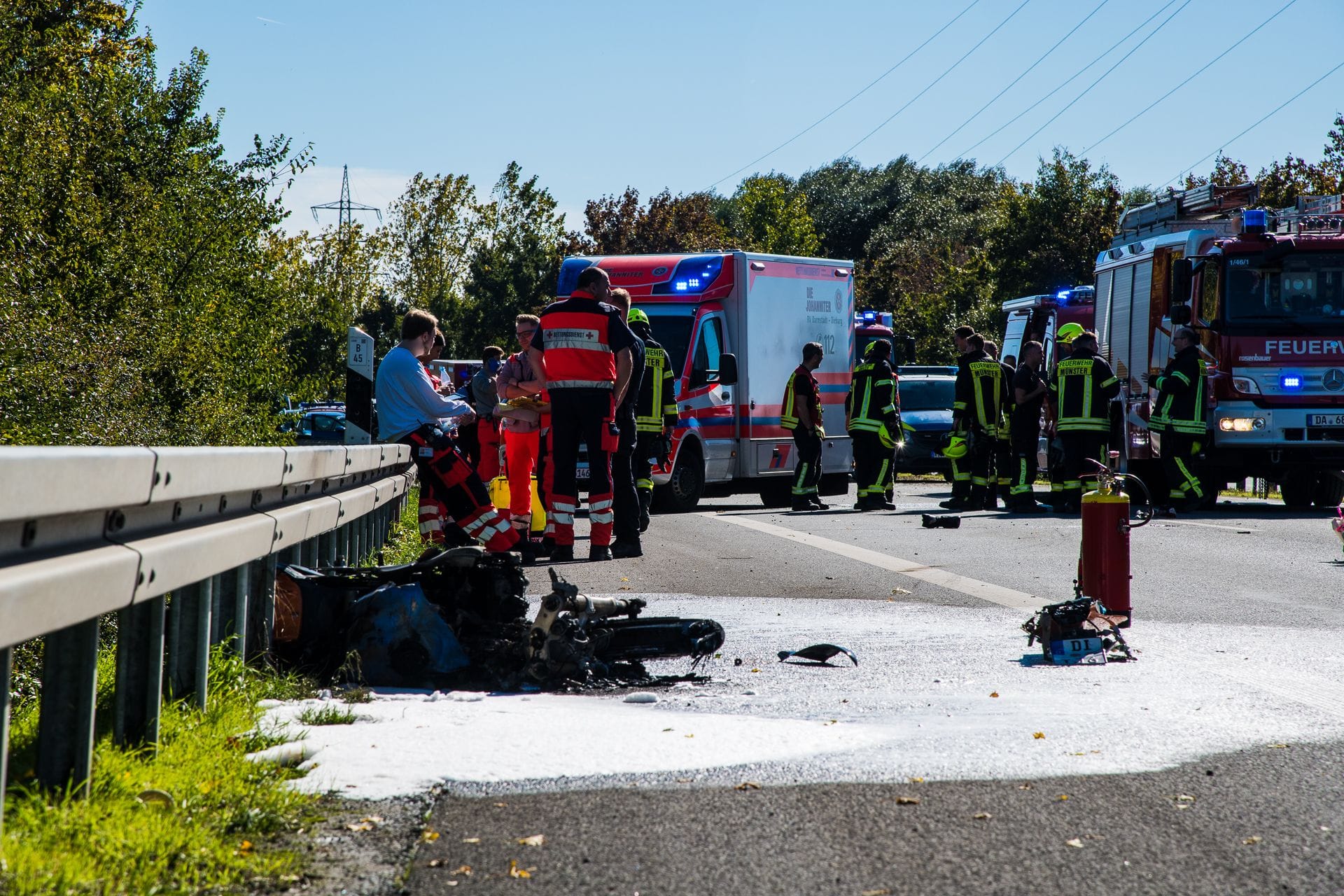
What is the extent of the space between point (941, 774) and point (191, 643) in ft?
7.00

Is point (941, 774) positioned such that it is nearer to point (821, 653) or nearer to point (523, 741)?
point (523, 741)

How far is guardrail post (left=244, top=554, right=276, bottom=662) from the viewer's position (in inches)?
211

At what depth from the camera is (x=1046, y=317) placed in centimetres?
2564

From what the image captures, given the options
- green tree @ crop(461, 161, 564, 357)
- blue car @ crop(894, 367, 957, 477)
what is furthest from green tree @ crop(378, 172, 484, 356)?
blue car @ crop(894, 367, 957, 477)

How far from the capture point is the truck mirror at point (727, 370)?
1692 cm

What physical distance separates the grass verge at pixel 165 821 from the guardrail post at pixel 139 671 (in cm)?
7

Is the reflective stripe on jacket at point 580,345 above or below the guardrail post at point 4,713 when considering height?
above

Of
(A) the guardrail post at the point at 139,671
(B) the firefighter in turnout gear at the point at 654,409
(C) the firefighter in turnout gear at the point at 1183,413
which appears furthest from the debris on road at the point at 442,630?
(C) the firefighter in turnout gear at the point at 1183,413

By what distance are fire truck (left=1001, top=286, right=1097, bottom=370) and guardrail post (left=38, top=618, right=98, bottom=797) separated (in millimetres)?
21923

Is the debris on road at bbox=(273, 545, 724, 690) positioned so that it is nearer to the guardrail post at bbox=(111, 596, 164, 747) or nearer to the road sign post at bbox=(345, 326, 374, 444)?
the guardrail post at bbox=(111, 596, 164, 747)

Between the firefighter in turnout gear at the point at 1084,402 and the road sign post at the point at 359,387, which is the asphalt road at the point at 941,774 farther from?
the firefighter in turnout gear at the point at 1084,402

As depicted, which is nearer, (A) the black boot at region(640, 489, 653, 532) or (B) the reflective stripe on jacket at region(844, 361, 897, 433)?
(A) the black boot at region(640, 489, 653, 532)

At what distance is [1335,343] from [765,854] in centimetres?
1621

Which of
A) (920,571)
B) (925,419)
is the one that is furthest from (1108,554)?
(925,419)
